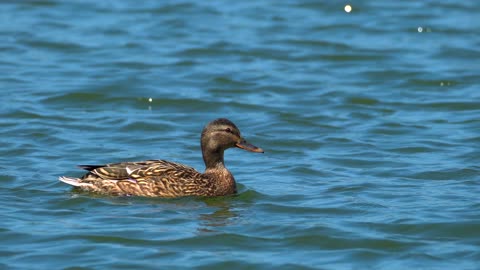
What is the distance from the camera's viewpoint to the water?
11.7 meters

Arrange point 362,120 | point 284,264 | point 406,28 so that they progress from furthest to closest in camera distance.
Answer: point 406,28
point 362,120
point 284,264

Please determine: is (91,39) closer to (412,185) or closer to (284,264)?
(412,185)

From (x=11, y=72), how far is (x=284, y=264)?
→ 1066 cm

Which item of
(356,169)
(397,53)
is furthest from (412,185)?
(397,53)

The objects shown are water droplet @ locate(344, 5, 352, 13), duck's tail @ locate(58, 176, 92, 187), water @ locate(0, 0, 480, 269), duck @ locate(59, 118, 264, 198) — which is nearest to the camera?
water @ locate(0, 0, 480, 269)

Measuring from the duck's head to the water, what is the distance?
1.94 ft

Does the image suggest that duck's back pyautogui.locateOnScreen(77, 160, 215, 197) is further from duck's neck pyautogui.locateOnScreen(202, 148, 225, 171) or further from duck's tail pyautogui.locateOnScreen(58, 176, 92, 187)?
duck's neck pyautogui.locateOnScreen(202, 148, 225, 171)

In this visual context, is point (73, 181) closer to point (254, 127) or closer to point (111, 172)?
point (111, 172)

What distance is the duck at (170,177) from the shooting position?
13336 millimetres

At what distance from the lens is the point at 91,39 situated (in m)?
23.5

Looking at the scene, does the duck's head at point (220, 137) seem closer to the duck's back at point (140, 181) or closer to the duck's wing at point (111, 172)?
the duck's back at point (140, 181)

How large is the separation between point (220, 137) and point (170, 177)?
2.41 ft

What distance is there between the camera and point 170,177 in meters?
13.5

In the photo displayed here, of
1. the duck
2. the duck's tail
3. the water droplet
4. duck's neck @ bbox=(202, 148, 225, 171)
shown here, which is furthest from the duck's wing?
the water droplet
